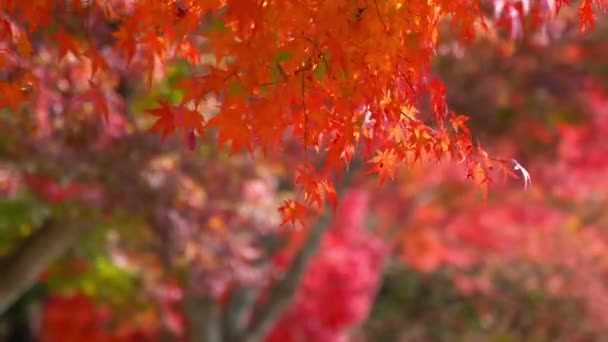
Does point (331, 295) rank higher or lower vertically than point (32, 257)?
lower

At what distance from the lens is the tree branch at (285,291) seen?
630 inches

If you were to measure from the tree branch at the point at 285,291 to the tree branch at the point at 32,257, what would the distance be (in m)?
4.54

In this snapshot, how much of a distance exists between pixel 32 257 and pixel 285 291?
5059 millimetres

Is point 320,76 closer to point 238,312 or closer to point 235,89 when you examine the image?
point 235,89

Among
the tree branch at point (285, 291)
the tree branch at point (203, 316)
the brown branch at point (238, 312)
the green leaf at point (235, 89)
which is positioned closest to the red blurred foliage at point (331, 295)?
the brown branch at point (238, 312)

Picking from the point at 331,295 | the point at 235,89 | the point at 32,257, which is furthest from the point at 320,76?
the point at 331,295

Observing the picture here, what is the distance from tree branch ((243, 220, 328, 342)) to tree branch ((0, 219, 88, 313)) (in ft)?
14.9

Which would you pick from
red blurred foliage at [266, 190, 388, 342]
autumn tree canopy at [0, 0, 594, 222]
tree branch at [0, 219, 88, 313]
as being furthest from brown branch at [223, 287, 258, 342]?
autumn tree canopy at [0, 0, 594, 222]

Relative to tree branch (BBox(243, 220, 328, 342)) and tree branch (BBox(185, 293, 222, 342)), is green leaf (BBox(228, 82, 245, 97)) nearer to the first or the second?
tree branch (BBox(243, 220, 328, 342))

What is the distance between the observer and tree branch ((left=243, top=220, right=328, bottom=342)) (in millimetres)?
16000

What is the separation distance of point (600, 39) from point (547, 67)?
30.4 inches

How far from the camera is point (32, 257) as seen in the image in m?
11.7

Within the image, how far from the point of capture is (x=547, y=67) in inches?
613

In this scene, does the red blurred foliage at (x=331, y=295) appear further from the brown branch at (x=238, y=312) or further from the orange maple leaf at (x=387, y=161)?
the orange maple leaf at (x=387, y=161)
